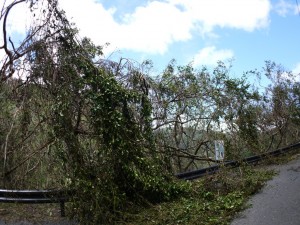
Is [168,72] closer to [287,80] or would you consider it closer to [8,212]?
[287,80]

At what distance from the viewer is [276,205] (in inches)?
289

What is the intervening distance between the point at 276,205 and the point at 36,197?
4.99 m

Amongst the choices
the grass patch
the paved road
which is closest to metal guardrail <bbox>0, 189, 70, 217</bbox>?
the grass patch

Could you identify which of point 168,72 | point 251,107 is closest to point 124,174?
point 168,72

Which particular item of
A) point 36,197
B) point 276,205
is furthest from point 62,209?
point 276,205

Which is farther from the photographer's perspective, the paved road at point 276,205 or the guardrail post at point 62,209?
the guardrail post at point 62,209

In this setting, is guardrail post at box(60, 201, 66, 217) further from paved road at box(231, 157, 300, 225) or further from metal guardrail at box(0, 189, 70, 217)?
paved road at box(231, 157, 300, 225)

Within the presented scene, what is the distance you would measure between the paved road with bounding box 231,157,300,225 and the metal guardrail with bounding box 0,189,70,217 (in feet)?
11.5

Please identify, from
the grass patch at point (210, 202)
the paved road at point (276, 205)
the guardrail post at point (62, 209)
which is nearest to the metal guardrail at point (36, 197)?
the guardrail post at point (62, 209)

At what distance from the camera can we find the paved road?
653 cm

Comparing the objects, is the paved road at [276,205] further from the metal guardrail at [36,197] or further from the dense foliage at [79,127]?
the metal guardrail at [36,197]

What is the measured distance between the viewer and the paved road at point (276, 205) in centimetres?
653

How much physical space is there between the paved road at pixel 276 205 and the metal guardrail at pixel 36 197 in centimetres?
351

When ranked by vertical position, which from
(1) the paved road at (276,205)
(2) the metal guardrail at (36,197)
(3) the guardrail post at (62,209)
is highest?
(2) the metal guardrail at (36,197)
